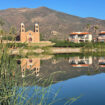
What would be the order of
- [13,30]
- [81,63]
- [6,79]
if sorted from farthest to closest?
1. [81,63]
2. [6,79]
3. [13,30]

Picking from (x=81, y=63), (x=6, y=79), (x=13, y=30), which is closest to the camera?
(x=13, y=30)

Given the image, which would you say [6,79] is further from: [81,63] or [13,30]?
[81,63]

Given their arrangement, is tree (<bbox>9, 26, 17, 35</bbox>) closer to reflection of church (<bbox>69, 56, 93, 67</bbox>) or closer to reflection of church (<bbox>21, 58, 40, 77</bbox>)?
reflection of church (<bbox>21, 58, 40, 77</bbox>)

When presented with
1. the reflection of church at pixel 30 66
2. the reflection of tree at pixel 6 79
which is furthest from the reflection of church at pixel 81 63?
the reflection of tree at pixel 6 79

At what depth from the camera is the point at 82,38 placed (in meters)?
98.6

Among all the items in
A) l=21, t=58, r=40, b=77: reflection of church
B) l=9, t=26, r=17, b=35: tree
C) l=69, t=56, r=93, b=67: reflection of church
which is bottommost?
l=69, t=56, r=93, b=67: reflection of church

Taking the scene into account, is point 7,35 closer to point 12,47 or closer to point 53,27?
point 12,47

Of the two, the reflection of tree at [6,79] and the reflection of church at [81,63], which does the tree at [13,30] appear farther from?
the reflection of church at [81,63]

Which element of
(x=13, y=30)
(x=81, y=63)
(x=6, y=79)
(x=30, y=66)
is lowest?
(x=81, y=63)

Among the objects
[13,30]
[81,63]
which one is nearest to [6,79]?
[13,30]

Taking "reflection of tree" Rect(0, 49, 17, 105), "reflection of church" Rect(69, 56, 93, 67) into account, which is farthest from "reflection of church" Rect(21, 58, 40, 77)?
"reflection of church" Rect(69, 56, 93, 67)

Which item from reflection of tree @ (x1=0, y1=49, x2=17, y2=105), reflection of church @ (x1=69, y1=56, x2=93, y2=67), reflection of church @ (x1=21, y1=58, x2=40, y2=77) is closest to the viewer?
reflection of tree @ (x1=0, y1=49, x2=17, y2=105)

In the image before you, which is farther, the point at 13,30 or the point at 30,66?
the point at 30,66

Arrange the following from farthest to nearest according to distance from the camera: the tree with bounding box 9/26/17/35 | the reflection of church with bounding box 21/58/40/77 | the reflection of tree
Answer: the reflection of church with bounding box 21/58/40/77 < the reflection of tree < the tree with bounding box 9/26/17/35
